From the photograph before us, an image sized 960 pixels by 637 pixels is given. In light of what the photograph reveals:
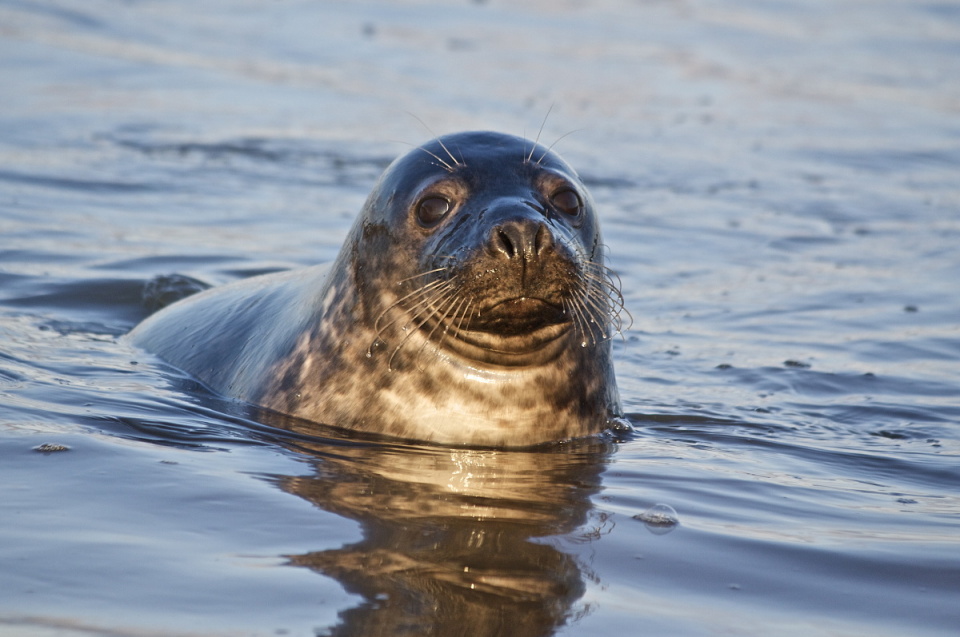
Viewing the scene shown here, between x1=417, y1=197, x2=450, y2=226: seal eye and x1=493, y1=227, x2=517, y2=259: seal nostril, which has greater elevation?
x1=417, y1=197, x2=450, y2=226: seal eye

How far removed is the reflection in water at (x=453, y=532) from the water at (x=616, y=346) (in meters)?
0.01

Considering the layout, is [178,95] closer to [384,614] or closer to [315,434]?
[315,434]

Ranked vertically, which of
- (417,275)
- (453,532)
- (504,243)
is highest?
(504,243)

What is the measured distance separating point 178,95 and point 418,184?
8.85 m

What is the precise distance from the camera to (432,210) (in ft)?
15.1

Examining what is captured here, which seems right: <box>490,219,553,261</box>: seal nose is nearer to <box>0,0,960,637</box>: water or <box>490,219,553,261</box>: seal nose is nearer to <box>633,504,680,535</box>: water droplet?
<box>0,0,960,637</box>: water

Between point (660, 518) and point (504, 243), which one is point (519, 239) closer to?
point (504, 243)

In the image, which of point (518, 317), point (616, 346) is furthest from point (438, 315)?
point (616, 346)

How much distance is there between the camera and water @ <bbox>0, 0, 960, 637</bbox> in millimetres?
3246

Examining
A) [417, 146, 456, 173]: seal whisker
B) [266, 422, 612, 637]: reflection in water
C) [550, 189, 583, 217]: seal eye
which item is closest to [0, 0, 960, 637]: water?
[266, 422, 612, 637]: reflection in water

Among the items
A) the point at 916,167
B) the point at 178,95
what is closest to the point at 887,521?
the point at 916,167

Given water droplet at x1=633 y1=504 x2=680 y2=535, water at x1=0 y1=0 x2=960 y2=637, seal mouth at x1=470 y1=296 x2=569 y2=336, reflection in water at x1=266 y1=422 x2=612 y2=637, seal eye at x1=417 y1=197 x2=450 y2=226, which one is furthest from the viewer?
seal eye at x1=417 y1=197 x2=450 y2=226

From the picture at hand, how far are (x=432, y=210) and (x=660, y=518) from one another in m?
1.36

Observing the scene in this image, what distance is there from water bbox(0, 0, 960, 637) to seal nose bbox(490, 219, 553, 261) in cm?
70
